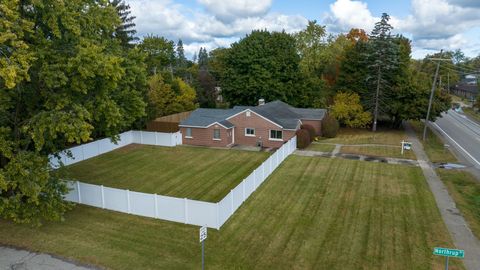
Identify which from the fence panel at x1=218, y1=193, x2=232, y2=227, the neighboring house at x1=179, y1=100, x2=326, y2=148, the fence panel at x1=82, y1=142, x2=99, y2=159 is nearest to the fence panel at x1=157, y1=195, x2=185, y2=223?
the fence panel at x1=218, y1=193, x2=232, y2=227

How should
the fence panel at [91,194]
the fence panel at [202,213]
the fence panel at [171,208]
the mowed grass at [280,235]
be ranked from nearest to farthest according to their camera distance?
the mowed grass at [280,235] → the fence panel at [202,213] → the fence panel at [171,208] → the fence panel at [91,194]

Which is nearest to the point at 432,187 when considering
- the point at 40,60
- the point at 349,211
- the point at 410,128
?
the point at 349,211

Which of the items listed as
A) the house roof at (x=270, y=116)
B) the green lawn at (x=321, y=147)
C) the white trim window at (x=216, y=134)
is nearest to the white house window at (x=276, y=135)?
the house roof at (x=270, y=116)

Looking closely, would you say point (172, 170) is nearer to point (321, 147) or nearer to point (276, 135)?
point (276, 135)

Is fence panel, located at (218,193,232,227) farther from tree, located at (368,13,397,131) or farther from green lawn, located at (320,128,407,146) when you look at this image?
tree, located at (368,13,397,131)

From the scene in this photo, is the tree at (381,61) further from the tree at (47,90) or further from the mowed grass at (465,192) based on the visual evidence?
the tree at (47,90)

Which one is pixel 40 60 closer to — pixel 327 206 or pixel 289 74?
pixel 327 206

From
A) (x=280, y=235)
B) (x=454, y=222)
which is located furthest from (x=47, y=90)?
(x=454, y=222)
